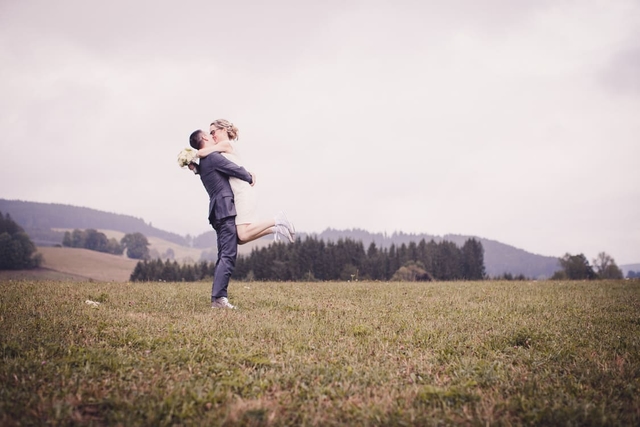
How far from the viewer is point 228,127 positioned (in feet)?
28.9

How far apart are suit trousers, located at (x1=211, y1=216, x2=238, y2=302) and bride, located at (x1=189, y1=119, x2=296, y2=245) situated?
0.61 ft

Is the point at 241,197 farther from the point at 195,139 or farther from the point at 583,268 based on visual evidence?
the point at 583,268

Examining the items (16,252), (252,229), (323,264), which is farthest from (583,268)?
(16,252)

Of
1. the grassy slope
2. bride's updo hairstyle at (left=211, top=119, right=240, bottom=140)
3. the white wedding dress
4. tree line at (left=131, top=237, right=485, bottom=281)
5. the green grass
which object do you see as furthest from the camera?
the grassy slope

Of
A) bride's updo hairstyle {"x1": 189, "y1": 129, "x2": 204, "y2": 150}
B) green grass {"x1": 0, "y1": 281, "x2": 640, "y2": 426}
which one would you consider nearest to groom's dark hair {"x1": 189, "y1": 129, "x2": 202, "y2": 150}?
bride's updo hairstyle {"x1": 189, "y1": 129, "x2": 204, "y2": 150}

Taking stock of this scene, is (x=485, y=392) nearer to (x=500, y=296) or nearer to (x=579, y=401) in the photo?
(x=579, y=401)

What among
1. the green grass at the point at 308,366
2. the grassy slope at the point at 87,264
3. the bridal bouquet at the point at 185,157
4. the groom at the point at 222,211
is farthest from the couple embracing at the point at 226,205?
the grassy slope at the point at 87,264

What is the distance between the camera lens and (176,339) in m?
5.33

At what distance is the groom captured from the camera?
8.12 m

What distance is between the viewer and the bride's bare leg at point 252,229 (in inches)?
328

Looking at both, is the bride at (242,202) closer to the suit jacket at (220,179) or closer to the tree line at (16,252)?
the suit jacket at (220,179)

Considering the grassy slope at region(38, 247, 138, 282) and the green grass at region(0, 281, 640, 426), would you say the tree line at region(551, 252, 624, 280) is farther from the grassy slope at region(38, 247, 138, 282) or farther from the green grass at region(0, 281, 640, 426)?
the grassy slope at region(38, 247, 138, 282)

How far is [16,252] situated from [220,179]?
128m

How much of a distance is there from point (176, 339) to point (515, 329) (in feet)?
17.8
